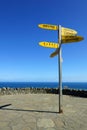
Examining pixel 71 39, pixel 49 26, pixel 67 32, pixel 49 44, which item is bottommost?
pixel 49 44

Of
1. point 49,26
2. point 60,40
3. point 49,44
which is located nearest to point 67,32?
point 60,40

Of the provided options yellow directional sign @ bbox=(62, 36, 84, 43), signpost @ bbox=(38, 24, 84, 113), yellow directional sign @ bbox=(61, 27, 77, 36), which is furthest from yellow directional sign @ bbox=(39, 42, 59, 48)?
yellow directional sign @ bbox=(61, 27, 77, 36)

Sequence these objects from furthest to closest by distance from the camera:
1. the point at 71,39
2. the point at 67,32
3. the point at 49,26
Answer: the point at 67,32 → the point at 49,26 → the point at 71,39

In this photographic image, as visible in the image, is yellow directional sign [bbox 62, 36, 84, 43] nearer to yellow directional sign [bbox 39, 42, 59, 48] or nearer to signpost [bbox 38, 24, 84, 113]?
signpost [bbox 38, 24, 84, 113]

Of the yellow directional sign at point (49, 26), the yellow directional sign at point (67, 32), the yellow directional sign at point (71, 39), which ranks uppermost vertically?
the yellow directional sign at point (49, 26)

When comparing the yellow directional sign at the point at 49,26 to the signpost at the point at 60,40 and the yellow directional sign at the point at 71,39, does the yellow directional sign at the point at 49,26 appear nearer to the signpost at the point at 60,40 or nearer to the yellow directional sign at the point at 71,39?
the signpost at the point at 60,40

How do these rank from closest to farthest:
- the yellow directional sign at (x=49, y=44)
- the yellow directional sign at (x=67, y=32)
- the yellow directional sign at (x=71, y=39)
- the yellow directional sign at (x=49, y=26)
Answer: the yellow directional sign at (x=71, y=39) < the yellow directional sign at (x=49, y=44) < the yellow directional sign at (x=49, y=26) < the yellow directional sign at (x=67, y=32)

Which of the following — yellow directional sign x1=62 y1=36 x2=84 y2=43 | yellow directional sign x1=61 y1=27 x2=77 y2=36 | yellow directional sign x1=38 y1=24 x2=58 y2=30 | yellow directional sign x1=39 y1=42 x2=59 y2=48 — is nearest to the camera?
yellow directional sign x1=62 y1=36 x2=84 y2=43

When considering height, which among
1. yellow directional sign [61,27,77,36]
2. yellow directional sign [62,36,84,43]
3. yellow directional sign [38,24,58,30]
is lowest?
yellow directional sign [62,36,84,43]

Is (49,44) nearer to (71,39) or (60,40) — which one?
(60,40)

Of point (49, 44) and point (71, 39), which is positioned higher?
point (71, 39)

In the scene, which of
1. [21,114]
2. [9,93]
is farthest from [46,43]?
[9,93]

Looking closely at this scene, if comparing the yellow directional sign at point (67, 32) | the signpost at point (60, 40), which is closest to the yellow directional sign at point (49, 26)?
the signpost at point (60, 40)

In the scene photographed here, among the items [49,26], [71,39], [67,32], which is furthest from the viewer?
[67,32]
